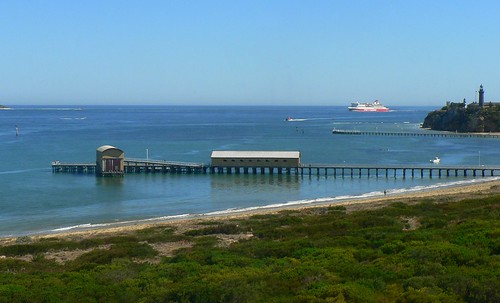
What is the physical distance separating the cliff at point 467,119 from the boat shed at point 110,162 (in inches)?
3795

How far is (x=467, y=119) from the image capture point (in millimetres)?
147125

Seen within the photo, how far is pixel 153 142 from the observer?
362 feet

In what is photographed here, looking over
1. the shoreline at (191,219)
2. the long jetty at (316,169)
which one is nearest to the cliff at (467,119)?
the long jetty at (316,169)

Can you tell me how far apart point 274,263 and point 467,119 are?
440ft

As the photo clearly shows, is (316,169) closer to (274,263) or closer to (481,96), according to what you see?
(274,263)

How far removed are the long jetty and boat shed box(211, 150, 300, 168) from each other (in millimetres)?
544

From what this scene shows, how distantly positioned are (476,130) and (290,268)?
132 meters

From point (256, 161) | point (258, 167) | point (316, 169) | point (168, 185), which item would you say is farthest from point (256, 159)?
point (168, 185)

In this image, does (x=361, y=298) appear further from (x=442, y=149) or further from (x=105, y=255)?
(x=442, y=149)

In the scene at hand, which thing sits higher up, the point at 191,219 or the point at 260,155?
the point at 260,155

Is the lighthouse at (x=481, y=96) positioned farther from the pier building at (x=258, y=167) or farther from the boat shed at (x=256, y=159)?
the boat shed at (x=256, y=159)

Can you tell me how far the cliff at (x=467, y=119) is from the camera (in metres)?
143

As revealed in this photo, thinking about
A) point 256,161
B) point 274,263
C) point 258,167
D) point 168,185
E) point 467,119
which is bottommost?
point 168,185

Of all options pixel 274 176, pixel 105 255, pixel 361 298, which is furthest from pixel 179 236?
pixel 274 176
